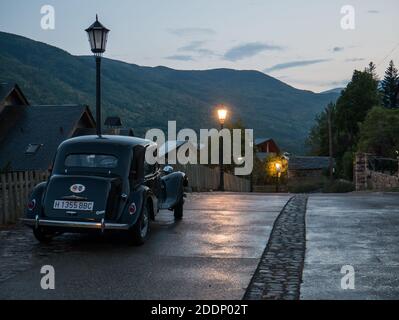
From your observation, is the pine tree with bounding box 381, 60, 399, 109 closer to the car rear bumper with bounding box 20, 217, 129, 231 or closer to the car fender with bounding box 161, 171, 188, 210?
the car fender with bounding box 161, 171, 188, 210

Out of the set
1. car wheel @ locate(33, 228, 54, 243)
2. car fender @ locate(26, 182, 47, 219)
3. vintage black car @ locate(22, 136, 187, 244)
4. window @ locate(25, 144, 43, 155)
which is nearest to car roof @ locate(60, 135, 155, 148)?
vintage black car @ locate(22, 136, 187, 244)

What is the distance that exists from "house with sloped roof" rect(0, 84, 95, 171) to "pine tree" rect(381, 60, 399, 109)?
51832 millimetres

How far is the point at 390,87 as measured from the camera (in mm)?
88688

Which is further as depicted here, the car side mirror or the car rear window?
the car side mirror

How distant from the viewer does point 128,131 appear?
46.5 metres

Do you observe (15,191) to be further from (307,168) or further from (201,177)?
(307,168)

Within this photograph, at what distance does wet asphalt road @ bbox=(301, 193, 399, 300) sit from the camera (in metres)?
6.32

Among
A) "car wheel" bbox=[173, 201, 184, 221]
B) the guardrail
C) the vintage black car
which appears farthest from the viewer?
the guardrail

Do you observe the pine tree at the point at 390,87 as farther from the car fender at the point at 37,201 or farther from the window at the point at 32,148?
the car fender at the point at 37,201

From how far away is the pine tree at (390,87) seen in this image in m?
84.2

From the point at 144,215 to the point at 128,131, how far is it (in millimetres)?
37488

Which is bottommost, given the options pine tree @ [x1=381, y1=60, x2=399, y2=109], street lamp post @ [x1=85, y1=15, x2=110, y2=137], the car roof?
the car roof

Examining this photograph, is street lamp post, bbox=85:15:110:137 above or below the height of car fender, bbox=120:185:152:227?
above

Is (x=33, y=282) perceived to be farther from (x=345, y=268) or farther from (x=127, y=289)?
(x=345, y=268)
